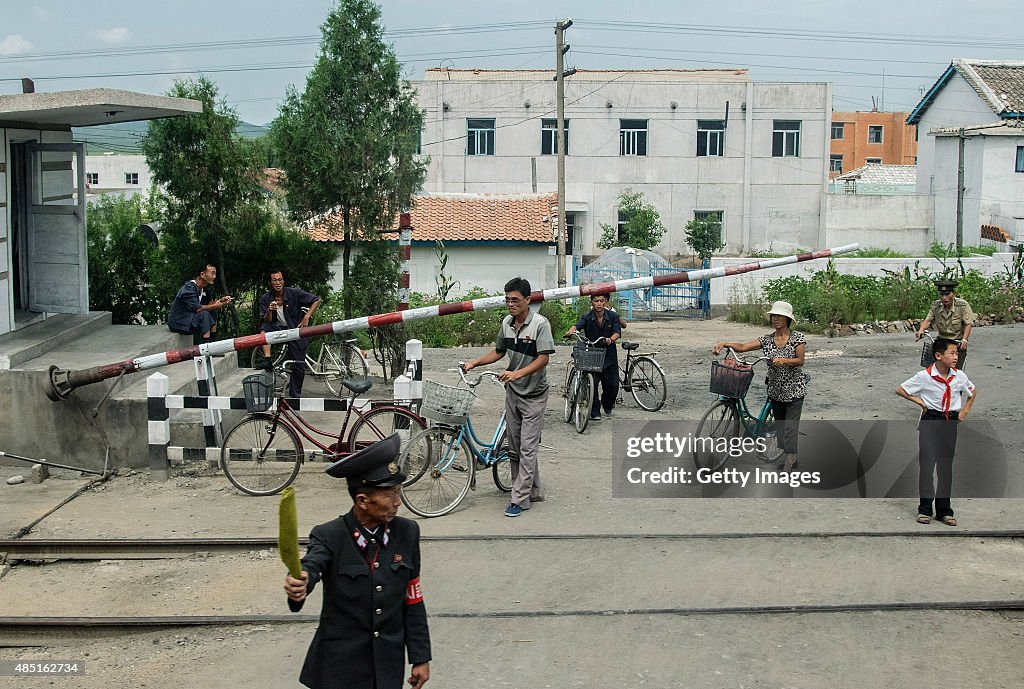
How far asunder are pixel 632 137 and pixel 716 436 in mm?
37562

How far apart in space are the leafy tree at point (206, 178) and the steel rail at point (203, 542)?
802cm

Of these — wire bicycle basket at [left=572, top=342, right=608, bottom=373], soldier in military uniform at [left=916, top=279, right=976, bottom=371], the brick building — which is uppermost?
the brick building

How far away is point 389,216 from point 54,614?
972 cm

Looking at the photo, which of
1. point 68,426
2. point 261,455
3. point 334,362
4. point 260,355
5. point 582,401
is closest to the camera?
point 261,455

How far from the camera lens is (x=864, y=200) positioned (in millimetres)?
47094

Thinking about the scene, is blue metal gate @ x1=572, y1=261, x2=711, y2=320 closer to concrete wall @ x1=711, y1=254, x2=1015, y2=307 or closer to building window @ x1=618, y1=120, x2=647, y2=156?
concrete wall @ x1=711, y1=254, x2=1015, y2=307

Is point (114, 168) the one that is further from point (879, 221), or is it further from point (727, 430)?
point (727, 430)

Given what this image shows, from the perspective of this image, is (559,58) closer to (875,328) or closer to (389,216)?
(875,328)

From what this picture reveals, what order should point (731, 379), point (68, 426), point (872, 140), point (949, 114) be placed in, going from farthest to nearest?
point (872, 140) → point (949, 114) → point (68, 426) → point (731, 379)

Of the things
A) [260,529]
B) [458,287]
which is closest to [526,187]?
[458,287]

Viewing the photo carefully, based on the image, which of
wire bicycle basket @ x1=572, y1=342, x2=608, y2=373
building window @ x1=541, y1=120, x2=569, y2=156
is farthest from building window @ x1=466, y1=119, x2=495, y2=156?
wire bicycle basket @ x1=572, y1=342, x2=608, y2=373

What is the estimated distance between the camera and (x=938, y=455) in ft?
30.2

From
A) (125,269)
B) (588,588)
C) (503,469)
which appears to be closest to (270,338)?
(503,469)

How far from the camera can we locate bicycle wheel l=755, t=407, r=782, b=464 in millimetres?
10734
